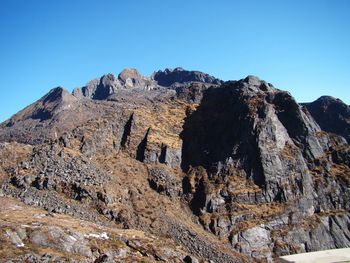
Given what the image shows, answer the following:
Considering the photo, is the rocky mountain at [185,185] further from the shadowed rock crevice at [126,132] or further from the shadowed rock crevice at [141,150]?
the shadowed rock crevice at [126,132]

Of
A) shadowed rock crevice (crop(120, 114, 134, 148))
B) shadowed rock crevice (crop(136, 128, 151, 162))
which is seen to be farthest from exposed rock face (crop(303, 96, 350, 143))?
shadowed rock crevice (crop(120, 114, 134, 148))

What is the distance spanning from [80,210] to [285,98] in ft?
231

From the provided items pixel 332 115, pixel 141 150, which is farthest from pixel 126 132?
pixel 332 115

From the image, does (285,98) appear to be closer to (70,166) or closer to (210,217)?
(210,217)

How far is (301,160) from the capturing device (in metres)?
99.4

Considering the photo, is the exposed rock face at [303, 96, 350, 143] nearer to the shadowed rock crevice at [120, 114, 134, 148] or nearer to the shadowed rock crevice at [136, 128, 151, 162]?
the shadowed rock crevice at [136, 128, 151, 162]

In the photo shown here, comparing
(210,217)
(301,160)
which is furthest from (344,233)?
(210,217)

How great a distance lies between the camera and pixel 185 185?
94.2 meters

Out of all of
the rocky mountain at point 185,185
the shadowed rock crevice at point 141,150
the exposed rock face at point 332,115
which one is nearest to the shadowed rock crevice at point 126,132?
the rocky mountain at point 185,185

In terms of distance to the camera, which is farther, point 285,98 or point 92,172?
point 285,98

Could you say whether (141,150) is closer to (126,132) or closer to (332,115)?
(126,132)

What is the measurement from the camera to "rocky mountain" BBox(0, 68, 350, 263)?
212 ft

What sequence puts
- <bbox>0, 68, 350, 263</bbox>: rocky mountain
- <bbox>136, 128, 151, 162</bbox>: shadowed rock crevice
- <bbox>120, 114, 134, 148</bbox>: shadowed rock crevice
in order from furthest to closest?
<bbox>120, 114, 134, 148</bbox>: shadowed rock crevice → <bbox>136, 128, 151, 162</bbox>: shadowed rock crevice → <bbox>0, 68, 350, 263</bbox>: rocky mountain

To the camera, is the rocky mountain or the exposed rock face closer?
the rocky mountain
